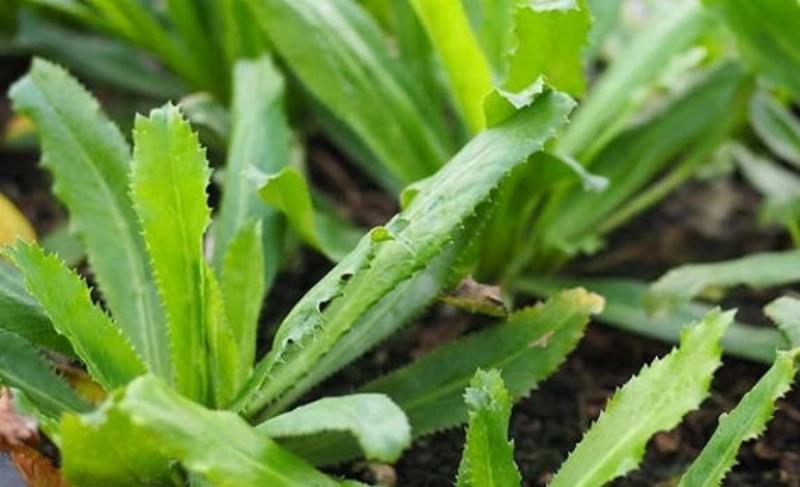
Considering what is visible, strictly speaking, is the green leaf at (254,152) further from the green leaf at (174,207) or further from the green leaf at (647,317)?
the green leaf at (647,317)

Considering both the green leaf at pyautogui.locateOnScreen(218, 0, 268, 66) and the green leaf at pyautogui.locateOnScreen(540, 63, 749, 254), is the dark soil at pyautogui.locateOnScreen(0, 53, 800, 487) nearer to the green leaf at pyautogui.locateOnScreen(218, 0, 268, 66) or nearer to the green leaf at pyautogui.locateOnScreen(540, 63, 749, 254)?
the green leaf at pyautogui.locateOnScreen(540, 63, 749, 254)

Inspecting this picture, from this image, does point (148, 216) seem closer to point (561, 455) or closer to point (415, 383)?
point (415, 383)

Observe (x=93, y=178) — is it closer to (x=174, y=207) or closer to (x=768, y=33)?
(x=174, y=207)

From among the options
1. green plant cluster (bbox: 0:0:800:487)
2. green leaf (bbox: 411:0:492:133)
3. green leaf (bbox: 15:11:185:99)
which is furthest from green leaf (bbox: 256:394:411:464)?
green leaf (bbox: 15:11:185:99)

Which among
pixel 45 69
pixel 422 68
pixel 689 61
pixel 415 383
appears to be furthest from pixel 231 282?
pixel 689 61

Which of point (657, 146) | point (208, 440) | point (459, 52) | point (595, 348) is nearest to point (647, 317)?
point (595, 348)

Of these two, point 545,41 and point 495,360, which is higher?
point 545,41

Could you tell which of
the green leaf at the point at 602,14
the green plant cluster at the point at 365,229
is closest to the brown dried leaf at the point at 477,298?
the green plant cluster at the point at 365,229
